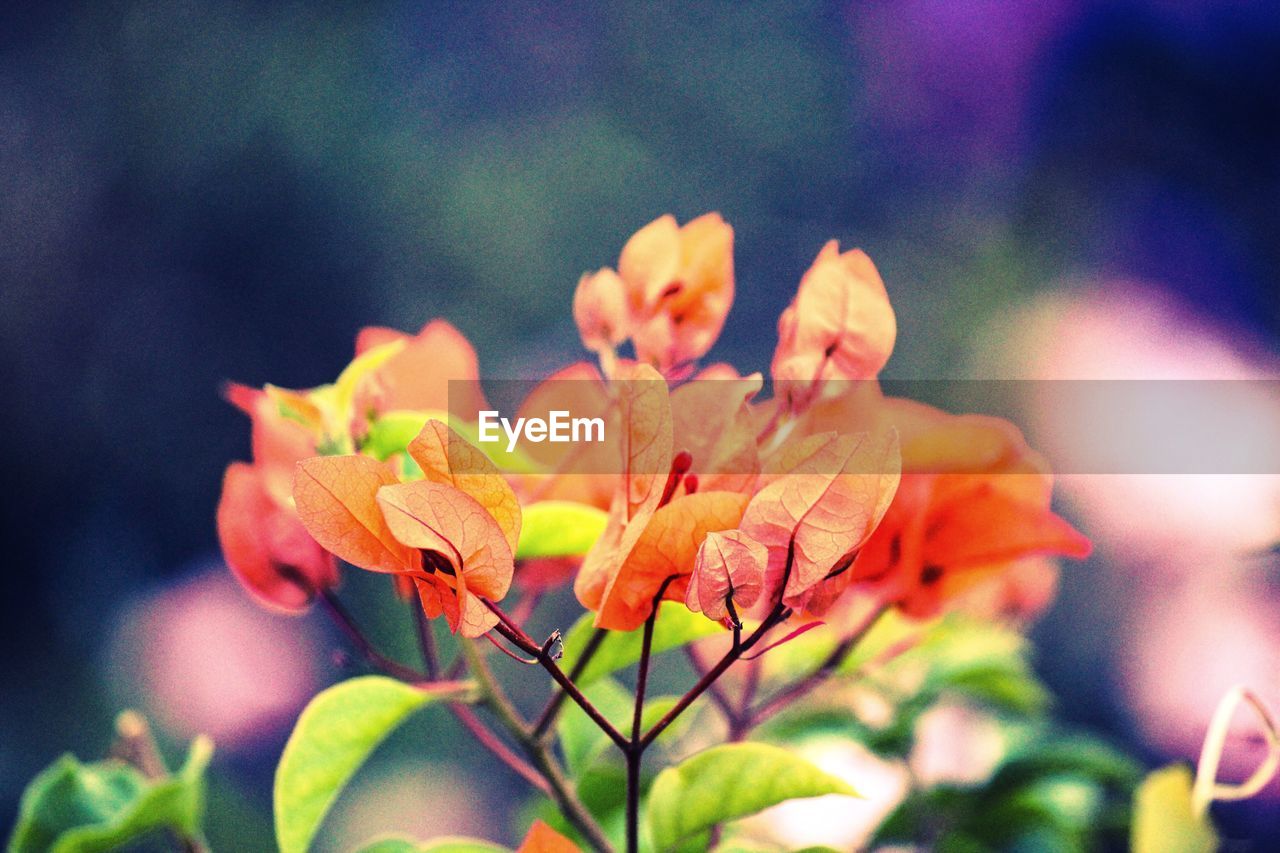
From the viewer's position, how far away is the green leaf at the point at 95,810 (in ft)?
1.00

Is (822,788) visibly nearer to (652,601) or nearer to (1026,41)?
(652,601)

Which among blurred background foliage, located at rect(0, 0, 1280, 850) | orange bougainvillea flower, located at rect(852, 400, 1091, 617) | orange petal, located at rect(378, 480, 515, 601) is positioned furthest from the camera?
blurred background foliage, located at rect(0, 0, 1280, 850)

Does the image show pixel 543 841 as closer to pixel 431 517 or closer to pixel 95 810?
pixel 431 517

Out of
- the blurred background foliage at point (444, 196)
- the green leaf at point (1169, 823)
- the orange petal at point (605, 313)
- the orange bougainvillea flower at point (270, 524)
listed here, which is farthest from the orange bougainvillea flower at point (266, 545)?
the blurred background foliage at point (444, 196)

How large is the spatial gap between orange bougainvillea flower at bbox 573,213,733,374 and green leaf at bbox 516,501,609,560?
0.14 feet

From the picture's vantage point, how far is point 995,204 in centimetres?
127

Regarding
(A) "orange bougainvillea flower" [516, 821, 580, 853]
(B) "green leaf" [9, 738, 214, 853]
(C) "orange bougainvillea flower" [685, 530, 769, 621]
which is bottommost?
(B) "green leaf" [9, 738, 214, 853]

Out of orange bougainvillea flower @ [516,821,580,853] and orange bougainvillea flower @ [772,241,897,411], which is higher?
orange bougainvillea flower @ [772,241,897,411]

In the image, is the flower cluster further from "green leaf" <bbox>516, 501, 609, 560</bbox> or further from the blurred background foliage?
the blurred background foliage

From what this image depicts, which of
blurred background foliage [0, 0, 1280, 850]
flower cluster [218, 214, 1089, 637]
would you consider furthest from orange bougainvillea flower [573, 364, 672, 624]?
blurred background foliage [0, 0, 1280, 850]

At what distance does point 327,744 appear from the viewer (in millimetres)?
245

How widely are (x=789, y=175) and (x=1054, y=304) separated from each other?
38 centimetres

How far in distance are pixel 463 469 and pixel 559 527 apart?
74mm

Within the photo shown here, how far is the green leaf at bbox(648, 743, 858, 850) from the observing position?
0.77 feet
